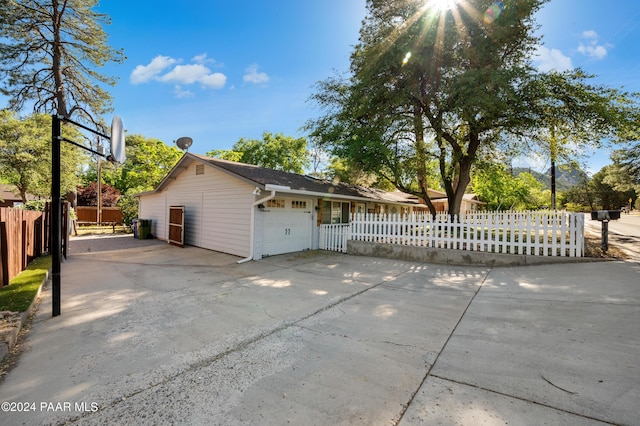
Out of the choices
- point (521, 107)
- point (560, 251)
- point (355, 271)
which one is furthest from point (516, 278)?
point (521, 107)

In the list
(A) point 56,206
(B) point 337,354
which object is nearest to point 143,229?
(A) point 56,206

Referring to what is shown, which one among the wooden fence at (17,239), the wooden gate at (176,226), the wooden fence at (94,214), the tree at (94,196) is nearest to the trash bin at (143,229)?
the wooden gate at (176,226)

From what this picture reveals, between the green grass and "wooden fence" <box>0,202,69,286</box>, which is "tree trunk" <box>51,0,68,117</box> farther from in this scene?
the green grass

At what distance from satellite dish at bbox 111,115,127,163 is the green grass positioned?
2.49m

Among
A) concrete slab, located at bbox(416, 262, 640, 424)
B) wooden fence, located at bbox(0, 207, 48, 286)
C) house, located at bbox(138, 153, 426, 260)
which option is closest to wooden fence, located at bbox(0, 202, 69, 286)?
wooden fence, located at bbox(0, 207, 48, 286)

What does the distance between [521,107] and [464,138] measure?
2.94 m

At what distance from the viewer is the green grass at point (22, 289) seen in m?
4.10

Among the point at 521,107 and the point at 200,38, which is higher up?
the point at 200,38

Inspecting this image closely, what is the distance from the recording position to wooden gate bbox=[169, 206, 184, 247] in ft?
37.0

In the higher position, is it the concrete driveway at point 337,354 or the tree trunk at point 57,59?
the tree trunk at point 57,59

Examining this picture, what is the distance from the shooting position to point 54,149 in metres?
3.98

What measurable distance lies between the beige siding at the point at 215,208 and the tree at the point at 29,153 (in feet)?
34.7

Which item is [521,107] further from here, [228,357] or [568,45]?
[228,357]

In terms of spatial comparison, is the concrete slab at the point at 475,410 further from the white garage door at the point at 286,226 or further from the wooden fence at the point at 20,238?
the white garage door at the point at 286,226
